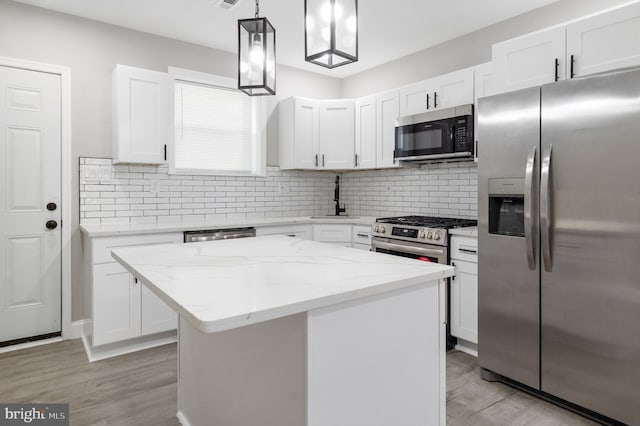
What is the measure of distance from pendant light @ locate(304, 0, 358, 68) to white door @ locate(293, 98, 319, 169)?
9.44ft

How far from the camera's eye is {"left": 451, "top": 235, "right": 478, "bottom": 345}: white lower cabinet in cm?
297

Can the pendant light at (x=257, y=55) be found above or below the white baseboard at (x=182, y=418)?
above

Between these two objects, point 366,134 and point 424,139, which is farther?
point 366,134

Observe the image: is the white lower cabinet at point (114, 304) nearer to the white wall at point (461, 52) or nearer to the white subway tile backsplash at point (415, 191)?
the white subway tile backsplash at point (415, 191)

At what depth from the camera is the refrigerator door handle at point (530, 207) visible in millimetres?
2271

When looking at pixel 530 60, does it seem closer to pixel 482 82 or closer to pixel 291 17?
pixel 482 82

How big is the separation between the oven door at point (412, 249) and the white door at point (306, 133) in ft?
4.23

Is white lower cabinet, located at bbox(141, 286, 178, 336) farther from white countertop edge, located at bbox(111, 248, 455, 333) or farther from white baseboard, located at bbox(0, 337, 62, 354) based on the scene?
white countertop edge, located at bbox(111, 248, 455, 333)

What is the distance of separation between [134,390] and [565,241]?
9.04ft

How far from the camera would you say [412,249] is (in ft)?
10.9

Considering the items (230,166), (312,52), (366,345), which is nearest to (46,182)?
(230,166)

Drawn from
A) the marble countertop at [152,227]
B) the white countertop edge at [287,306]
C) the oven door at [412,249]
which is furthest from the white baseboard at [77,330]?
the oven door at [412,249]

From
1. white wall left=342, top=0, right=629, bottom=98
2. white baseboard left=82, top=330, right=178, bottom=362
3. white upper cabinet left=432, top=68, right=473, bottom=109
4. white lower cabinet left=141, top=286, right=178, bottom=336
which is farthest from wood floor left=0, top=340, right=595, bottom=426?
white wall left=342, top=0, right=629, bottom=98

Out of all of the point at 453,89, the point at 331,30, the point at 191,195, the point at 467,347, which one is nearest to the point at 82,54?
the point at 191,195
